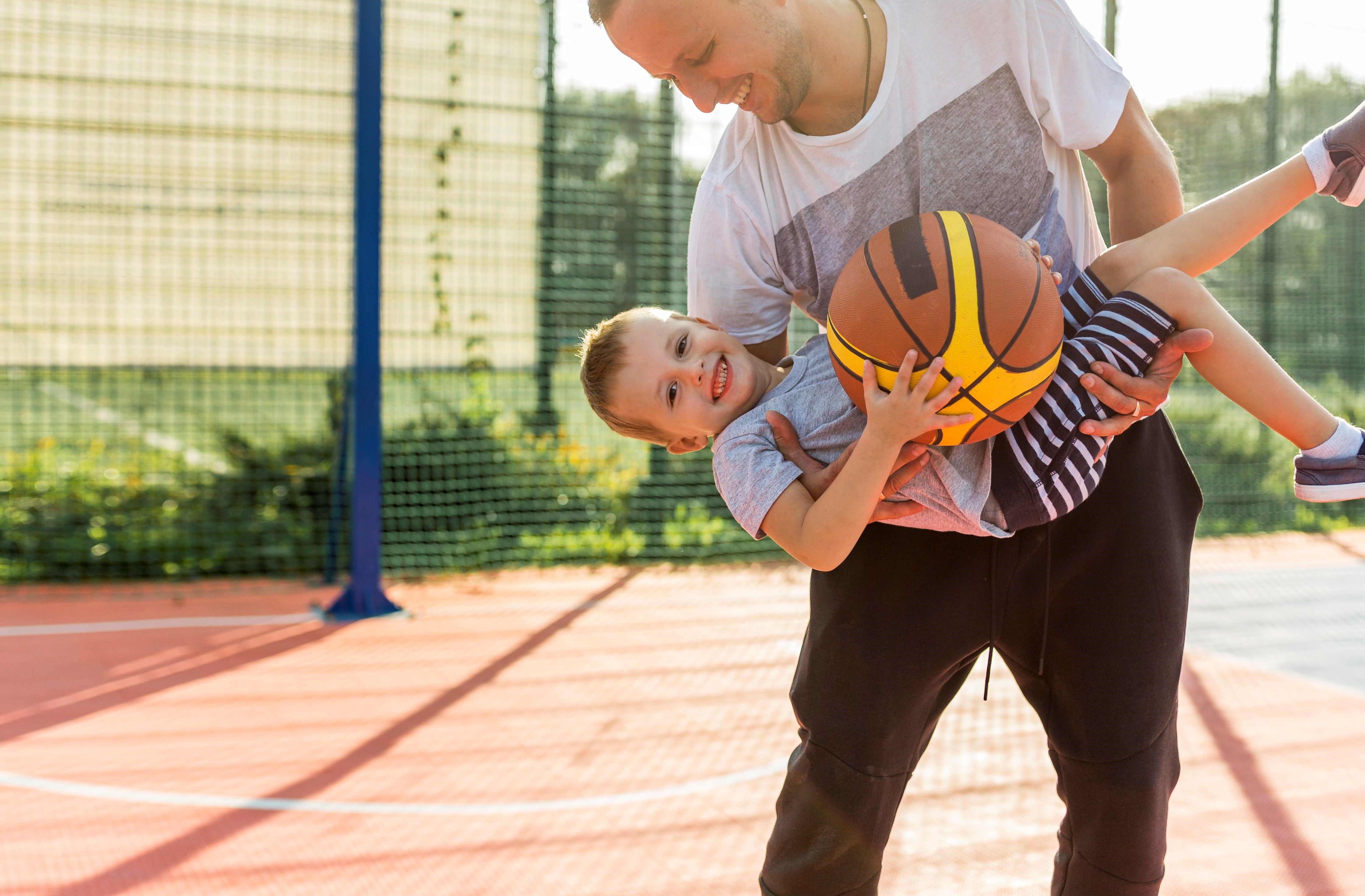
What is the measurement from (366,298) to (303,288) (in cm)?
78

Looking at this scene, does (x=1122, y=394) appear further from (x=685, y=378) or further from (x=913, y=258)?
(x=685, y=378)

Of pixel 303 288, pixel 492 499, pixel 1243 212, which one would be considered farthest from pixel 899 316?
pixel 492 499

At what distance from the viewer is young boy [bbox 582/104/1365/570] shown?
4.71 feet

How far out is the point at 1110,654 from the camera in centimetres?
153

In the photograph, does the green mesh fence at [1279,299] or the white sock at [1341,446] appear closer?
the white sock at [1341,446]

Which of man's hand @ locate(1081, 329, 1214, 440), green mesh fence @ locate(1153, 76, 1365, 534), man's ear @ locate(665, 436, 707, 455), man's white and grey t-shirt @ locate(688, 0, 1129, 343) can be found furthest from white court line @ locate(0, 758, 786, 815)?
green mesh fence @ locate(1153, 76, 1365, 534)

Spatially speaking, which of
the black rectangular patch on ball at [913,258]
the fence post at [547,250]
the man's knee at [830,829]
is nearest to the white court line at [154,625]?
the fence post at [547,250]

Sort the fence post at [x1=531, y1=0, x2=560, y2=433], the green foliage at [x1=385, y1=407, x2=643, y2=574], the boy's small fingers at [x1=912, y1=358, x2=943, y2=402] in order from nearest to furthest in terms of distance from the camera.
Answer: the boy's small fingers at [x1=912, y1=358, x2=943, y2=402], the green foliage at [x1=385, y1=407, x2=643, y2=574], the fence post at [x1=531, y1=0, x2=560, y2=433]

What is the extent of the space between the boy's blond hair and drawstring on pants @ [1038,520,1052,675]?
2.13 feet

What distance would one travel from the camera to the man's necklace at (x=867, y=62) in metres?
1.56

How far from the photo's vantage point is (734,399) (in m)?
1.76

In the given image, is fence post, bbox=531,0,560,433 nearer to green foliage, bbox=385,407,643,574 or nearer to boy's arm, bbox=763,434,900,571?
green foliage, bbox=385,407,643,574

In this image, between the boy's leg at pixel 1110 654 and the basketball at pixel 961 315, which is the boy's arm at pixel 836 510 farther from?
the boy's leg at pixel 1110 654

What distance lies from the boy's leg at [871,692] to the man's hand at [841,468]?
4.2 inches
